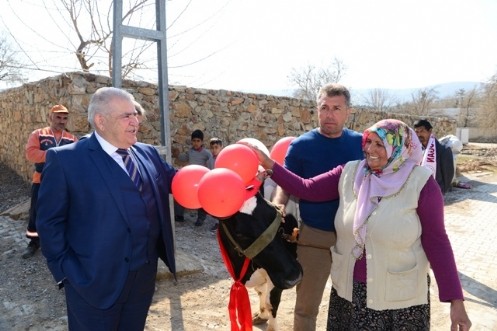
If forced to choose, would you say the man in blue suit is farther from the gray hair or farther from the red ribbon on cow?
the red ribbon on cow

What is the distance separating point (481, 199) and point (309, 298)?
377 inches

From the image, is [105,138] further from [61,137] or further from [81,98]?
[81,98]

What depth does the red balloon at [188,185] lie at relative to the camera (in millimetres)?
2172

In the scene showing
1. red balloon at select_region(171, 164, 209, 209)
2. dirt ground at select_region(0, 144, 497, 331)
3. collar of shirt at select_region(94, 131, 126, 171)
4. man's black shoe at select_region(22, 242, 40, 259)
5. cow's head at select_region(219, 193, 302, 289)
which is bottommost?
dirt ground at select_region(0, 144, 497, 331)

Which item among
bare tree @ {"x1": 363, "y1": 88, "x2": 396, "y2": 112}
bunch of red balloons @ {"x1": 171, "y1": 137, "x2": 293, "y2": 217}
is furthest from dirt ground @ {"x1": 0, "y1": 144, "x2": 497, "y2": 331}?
bare tree @ {"x1": 363, "y1": 88, "x2": 396, "y2": 112}

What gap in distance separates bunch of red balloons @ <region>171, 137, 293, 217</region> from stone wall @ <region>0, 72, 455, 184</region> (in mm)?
4165

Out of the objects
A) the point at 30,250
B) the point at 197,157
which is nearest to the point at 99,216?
the point at 30,250

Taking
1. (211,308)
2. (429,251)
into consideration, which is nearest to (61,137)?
(211,308)

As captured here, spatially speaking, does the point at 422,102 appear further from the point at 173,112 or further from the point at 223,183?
the point at 223,183

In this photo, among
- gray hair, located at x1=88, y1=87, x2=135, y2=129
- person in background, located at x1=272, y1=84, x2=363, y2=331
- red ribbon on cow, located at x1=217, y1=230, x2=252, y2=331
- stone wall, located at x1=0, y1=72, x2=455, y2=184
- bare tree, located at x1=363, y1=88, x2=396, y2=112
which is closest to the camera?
gray hair, located at x1=88, y1=87, x2=135, y2=129

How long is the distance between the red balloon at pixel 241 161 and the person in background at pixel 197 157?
456cm

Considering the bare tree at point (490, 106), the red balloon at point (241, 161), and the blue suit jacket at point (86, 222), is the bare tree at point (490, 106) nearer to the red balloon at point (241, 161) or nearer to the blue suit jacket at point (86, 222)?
the red balloon at point (241, 161)

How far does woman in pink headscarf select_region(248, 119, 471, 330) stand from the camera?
1835 mm

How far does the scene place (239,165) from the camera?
208 centimetres
